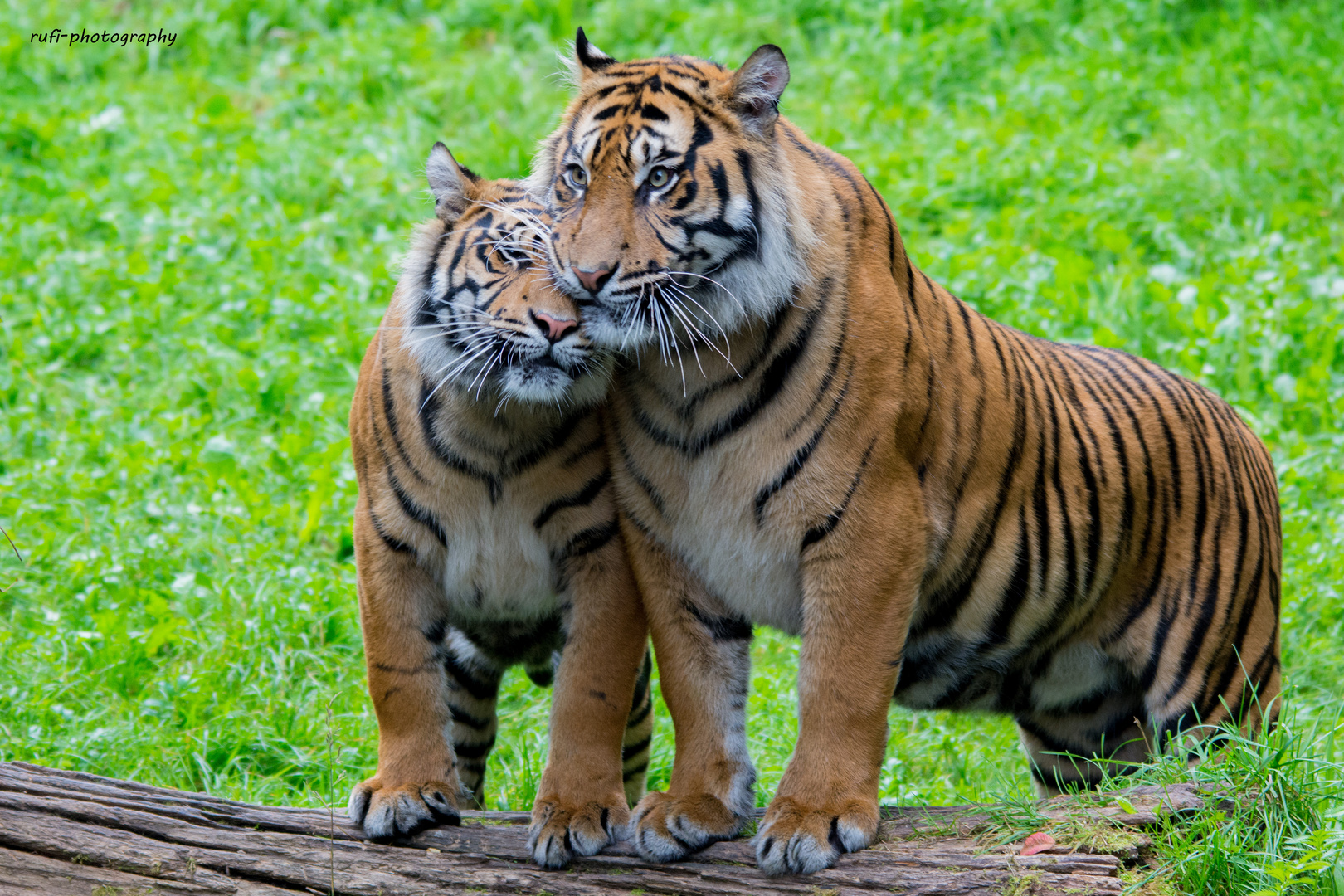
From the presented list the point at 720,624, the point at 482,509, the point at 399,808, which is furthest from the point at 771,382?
the point at 399,808

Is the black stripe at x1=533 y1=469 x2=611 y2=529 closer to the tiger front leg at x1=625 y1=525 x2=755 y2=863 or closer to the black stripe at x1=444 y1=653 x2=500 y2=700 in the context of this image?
the tiger front leg at x1=625 y1=525 x2=755 y2=863

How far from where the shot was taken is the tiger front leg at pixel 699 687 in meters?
2.97

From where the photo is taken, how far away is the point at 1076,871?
2566mm

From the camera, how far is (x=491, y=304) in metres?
3.12

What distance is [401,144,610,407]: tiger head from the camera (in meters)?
3.00

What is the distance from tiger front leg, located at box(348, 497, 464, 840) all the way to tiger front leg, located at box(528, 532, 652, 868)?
27 centimetres

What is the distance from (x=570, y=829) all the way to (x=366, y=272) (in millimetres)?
4333

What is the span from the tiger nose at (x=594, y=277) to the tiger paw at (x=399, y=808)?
125 cm

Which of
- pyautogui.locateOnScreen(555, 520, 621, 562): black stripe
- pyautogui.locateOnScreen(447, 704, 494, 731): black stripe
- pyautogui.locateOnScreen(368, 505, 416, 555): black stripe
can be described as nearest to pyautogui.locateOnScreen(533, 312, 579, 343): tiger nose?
pyautogui.locateOnScreen(555, 520, 621, 562): black stripe

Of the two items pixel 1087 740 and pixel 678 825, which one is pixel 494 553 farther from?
pixel 1087 740

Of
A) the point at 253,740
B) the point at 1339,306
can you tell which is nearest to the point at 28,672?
the point at 253,740

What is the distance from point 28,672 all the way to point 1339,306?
5.56 m

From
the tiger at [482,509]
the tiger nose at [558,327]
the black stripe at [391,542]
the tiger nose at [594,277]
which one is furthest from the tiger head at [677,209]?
the black stripe at [391,542]

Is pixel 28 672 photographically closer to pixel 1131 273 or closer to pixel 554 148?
pixel 554 148
